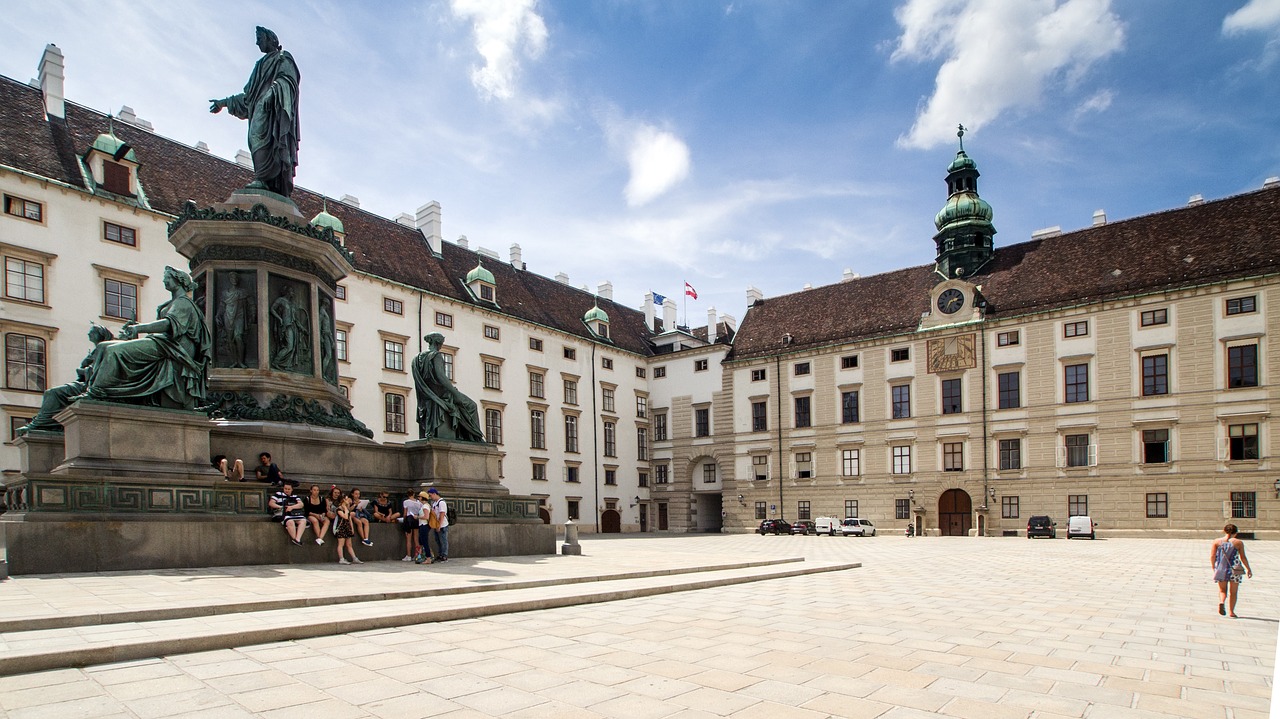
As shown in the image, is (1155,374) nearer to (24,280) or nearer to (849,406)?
(849,406)

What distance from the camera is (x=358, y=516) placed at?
14.9 m

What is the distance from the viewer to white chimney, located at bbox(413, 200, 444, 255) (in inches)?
1917

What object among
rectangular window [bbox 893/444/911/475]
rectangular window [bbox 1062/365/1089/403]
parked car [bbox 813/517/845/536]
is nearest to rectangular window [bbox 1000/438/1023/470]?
rectangular window [bbox 1062/365/1089/403]

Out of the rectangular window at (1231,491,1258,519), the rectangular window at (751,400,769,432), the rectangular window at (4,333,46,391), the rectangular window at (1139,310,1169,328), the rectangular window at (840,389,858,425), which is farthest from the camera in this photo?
the rectangular window at (751,400,769,432)

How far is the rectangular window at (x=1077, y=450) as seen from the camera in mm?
42531

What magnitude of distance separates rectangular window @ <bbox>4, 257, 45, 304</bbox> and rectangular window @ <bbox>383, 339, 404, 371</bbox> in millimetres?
15161

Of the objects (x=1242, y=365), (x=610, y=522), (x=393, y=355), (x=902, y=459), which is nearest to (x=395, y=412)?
(x=393, y=355)

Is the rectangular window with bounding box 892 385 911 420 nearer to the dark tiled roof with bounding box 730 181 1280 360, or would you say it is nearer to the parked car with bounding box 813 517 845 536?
the dark tiled roof with bounding box 730 181 1280 360

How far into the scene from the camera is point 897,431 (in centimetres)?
4869

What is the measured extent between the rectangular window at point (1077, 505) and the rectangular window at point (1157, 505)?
2.77 meters

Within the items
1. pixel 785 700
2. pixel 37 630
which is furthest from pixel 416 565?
pixel 785 700

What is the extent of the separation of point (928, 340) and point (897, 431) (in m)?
5.73

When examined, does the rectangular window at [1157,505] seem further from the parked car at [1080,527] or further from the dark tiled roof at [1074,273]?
the dark tiled roof at [1074,273]

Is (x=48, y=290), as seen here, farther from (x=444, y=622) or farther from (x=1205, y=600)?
(x=1205, y=600)
